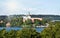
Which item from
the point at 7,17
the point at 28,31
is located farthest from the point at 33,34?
the point at 7,17

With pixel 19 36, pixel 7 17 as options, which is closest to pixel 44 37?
pixel 19 36

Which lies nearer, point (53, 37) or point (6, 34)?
point (53, 37)

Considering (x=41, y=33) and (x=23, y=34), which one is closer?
(x=23, y=34)

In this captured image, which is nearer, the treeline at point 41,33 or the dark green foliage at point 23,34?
the treeline at point 41,33

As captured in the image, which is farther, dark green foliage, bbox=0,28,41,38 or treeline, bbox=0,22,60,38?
dark green foliage, bbox=0,28,41,38

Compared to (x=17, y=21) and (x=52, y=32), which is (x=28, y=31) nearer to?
(x=52, y=32)

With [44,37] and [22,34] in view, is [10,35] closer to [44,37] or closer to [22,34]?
[22,34]

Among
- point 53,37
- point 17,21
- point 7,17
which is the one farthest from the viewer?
point 7,17

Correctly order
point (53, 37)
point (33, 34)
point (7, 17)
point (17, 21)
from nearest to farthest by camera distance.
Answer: point (53, 37) → point (33, 34) → point (17, 21) → point (7, 17)

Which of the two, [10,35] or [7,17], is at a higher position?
[10,35]
